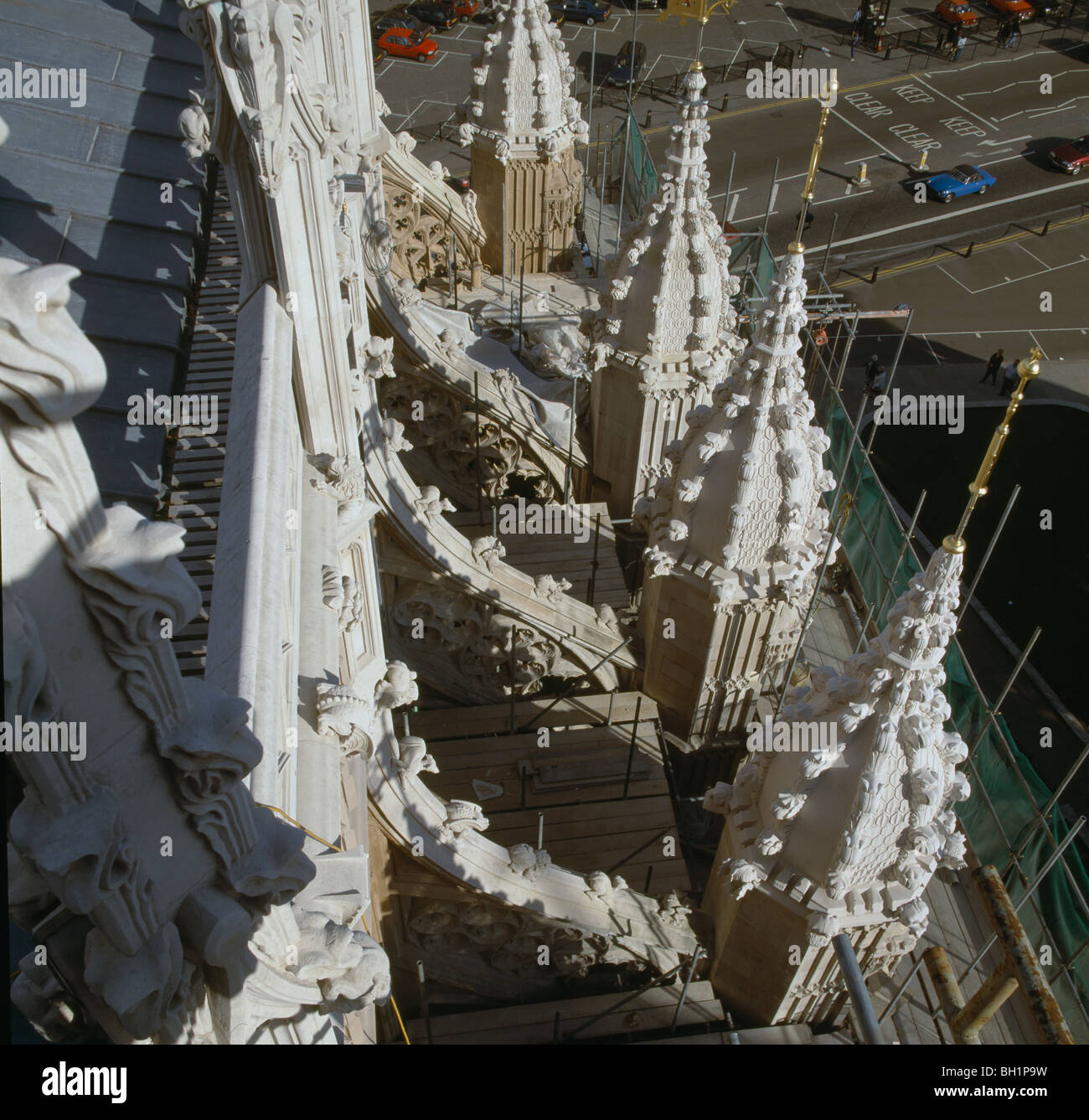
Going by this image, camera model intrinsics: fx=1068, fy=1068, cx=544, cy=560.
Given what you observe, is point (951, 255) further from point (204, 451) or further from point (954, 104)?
point (204, 451)

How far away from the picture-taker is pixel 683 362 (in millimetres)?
17188

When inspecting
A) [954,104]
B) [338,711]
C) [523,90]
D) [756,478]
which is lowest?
[338,711]

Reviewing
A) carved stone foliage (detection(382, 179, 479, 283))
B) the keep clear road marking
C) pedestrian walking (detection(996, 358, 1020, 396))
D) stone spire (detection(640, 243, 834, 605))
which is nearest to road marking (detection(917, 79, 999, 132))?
the keep clear road marking

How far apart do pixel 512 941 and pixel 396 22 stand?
55.0 m

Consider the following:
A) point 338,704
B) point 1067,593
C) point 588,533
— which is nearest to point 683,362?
point 588,533

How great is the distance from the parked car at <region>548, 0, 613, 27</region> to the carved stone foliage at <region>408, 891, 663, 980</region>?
5557 centimetres

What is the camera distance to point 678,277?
16.5m

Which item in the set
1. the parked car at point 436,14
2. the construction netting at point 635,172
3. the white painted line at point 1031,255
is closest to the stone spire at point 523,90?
the construction netting at point 635,172

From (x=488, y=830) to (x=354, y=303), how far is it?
730 centimetres

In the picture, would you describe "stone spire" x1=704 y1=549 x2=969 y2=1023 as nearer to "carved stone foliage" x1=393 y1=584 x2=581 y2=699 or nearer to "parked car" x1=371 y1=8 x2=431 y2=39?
"carved stone foliage" x1=393 y1=584 x2=581 y2=699

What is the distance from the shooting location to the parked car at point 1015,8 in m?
58.2

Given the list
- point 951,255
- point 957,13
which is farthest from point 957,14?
point 951,255

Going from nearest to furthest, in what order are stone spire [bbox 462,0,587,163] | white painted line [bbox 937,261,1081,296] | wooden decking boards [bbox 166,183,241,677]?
wooden decking boards [bbox 166,183,241,677] < stone spire [bbox 462,0,587,163] < white painted line [bbox 937,261,1081,296]

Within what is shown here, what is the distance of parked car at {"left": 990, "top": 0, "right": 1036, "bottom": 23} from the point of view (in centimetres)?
5825
